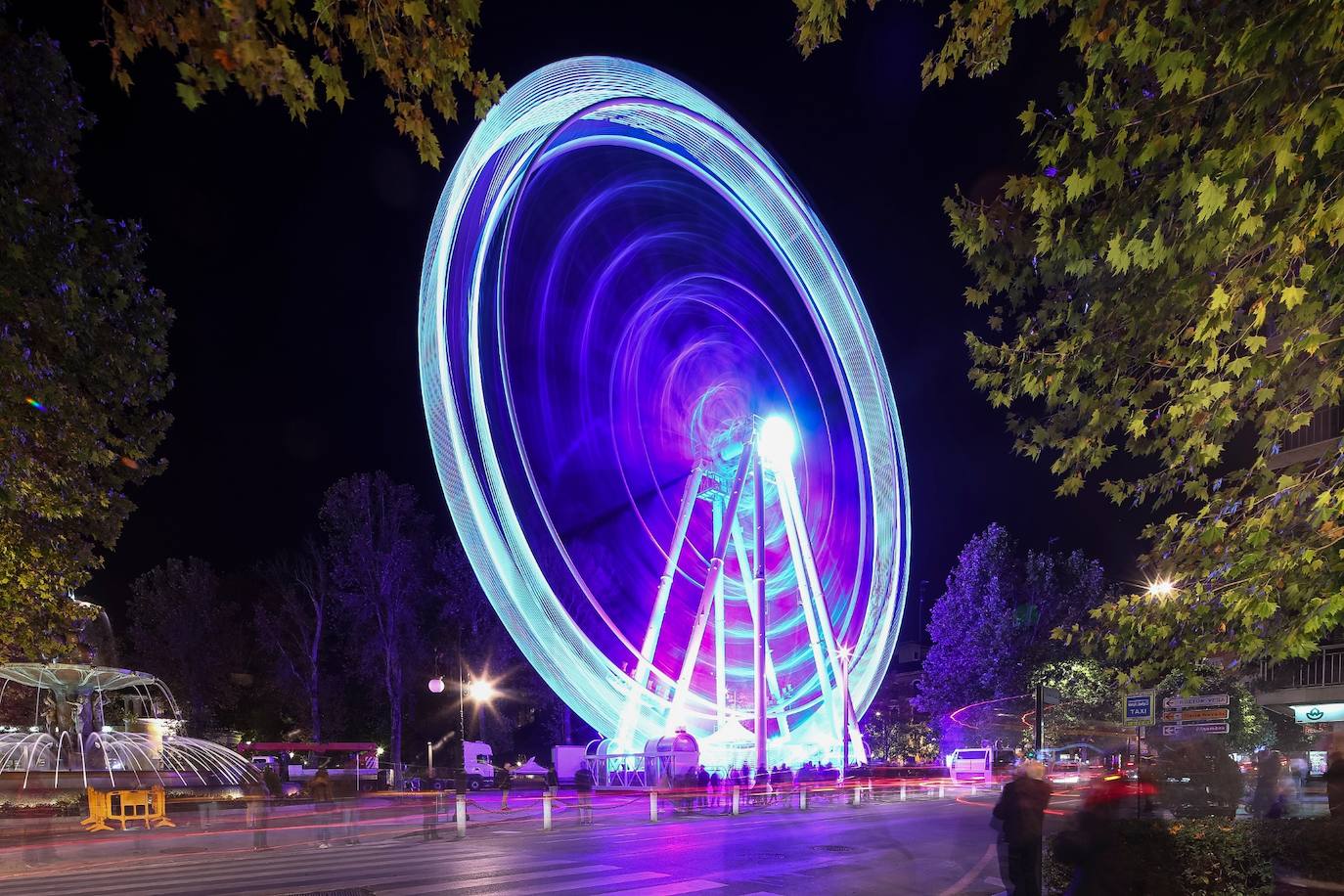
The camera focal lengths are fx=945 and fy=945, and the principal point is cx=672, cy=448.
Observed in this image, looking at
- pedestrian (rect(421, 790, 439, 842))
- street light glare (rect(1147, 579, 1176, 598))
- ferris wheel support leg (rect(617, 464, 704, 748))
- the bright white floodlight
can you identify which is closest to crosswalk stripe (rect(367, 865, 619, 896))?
pedestrian (rect(421, 790, 439, 842))

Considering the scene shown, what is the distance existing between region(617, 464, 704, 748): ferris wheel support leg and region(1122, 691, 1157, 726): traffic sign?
1666cm

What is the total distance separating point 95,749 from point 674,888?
77.8 feet

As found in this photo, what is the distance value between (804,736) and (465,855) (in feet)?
84.4

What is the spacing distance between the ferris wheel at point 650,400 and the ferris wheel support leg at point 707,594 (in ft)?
0.36

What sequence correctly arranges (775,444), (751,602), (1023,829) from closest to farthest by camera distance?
(1023,829)
(775,444)
(751,602)

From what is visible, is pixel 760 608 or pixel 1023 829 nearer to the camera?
pixel 1023 829

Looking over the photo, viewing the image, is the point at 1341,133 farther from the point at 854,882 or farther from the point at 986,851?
the point at 986,851

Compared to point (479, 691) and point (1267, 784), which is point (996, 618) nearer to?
point (479, 691)

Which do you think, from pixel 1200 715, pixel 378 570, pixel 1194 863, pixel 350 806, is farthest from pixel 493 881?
pixel 378 570

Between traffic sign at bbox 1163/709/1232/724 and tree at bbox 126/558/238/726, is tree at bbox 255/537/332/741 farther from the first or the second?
traffic sign at bbox 1163/709/1232/724

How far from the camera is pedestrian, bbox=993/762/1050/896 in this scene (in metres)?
8.35

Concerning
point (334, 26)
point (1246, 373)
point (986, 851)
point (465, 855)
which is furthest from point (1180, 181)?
point (465, 855)

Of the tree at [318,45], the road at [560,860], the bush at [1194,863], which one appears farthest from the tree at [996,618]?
the tree at [318,45]

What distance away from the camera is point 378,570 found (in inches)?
1845
